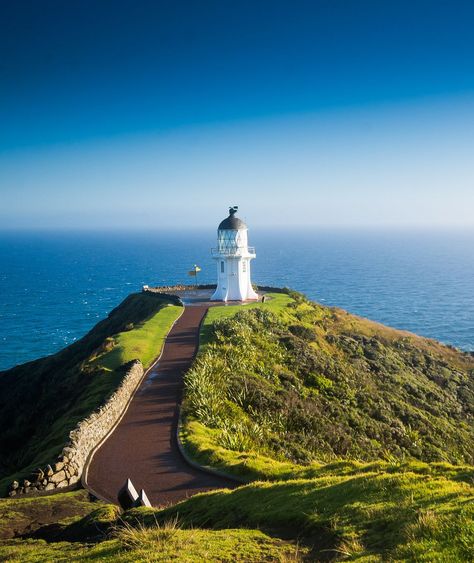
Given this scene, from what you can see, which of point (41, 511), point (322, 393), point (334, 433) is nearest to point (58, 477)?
point (41, 511)

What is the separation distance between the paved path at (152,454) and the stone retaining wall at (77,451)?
376mm

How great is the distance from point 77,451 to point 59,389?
13.6 m

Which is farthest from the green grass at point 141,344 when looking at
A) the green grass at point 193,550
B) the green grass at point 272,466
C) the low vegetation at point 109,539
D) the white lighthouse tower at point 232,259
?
the green grass at point 193,550

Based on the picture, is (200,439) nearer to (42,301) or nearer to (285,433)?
(285,433)

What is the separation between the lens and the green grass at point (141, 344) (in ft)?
94.4

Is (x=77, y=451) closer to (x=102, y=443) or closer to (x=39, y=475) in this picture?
(x=39, y=475)

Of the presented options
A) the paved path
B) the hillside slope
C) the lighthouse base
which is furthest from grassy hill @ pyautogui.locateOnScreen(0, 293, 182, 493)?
the lighthouse base

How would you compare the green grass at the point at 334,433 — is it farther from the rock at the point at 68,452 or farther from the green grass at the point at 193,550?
the rock at the point at 68,452

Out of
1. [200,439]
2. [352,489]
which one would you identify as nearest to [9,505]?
[200,439]

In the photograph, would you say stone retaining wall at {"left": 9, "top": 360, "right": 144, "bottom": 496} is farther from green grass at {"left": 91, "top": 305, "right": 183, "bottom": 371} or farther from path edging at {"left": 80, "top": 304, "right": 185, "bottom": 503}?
green grass at {"left": 91, "top": 305, "right": 183, "bottom": 371}

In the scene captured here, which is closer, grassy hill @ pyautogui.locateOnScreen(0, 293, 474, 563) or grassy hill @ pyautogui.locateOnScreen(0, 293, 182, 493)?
grassy hill @ pyautogui.locateOnScreen(0, 293, 474, 563)

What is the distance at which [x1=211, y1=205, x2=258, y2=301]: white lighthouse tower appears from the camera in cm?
4862

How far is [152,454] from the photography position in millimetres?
17438

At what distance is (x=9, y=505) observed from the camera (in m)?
14.0
